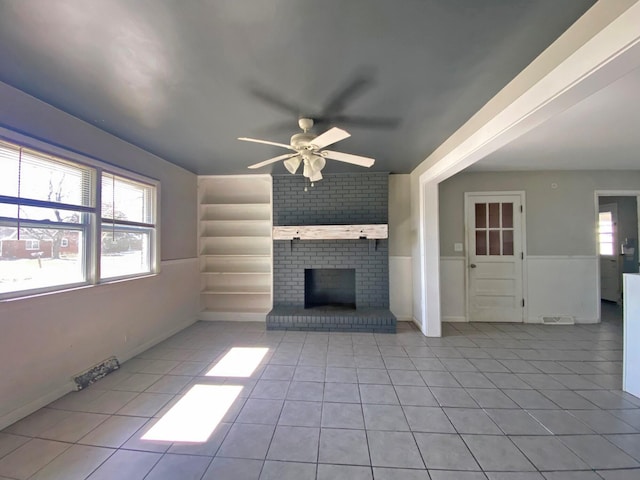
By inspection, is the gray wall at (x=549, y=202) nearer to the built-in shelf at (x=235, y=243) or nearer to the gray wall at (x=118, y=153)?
the built-in shelf at (x=235, y=243)

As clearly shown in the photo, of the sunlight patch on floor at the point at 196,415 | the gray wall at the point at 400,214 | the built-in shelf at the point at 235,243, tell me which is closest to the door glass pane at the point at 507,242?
the gray wall at the point at 400,214

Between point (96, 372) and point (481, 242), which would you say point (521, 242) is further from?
point (96, 372)

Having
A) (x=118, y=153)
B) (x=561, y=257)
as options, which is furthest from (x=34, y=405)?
(x=561, y=257)

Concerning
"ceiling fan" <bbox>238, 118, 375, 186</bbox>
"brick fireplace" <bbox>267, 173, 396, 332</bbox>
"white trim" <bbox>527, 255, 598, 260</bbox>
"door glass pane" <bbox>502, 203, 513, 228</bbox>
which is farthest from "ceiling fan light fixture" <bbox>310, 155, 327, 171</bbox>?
"white trim" <bbox>527, 255, 598, 260</bbox>

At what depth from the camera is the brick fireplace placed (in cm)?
423

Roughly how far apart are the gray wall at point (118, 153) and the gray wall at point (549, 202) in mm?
4060

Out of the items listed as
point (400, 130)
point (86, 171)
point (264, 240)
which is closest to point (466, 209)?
point (400, 130)

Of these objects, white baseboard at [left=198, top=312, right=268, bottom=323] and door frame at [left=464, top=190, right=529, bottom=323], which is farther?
white baseboard at [left=198, top=312, right=268, bottom=323]

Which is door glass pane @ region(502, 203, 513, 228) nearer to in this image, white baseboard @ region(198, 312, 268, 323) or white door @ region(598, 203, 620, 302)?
white door @ region(598, 203, 620, 302)

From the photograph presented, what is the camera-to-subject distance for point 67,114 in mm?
2260

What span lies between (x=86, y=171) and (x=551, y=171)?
19.9 ft

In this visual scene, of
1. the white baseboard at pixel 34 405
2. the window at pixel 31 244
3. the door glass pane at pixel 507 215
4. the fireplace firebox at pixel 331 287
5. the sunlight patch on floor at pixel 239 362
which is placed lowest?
the sunlight patch on floor at pixel 239 362

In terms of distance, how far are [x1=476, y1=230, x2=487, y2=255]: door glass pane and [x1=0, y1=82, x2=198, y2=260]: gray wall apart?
4.59 metres

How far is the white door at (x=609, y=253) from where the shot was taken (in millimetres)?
5152
